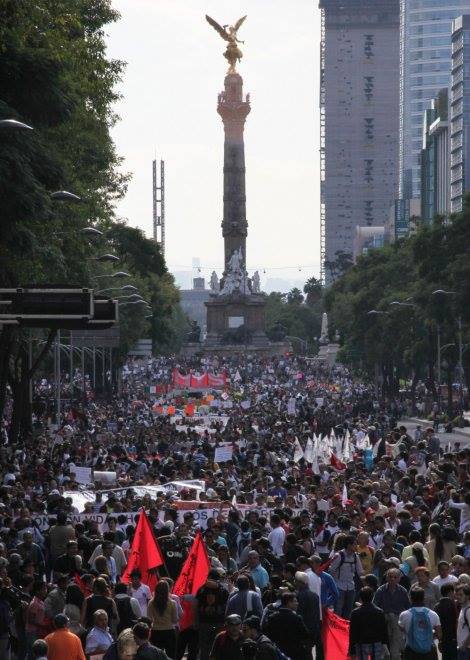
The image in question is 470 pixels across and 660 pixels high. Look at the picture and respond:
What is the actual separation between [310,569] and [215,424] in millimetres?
38712

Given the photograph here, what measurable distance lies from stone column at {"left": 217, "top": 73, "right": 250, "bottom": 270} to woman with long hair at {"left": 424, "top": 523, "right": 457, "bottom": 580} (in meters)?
130

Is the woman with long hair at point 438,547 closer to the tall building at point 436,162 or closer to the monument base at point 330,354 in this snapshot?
the monument base at point 330,354

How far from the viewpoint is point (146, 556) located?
19.4 meters

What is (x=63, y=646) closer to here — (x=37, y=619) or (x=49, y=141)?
(x=37, y=619)

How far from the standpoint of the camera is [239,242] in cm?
15138

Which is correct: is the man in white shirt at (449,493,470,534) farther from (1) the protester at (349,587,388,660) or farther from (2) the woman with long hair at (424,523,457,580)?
(1) the protester at (349,587,388,660)

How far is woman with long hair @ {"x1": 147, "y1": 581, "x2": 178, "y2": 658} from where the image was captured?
54.8 feet

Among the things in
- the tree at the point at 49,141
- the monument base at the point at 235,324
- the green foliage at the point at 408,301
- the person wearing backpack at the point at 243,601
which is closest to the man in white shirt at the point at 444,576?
the person wearing backpack at the point at 243,601

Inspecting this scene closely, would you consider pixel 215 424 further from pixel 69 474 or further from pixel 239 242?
pixel 239 242

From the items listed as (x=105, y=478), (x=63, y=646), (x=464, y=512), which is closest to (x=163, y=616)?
(x=63, y=646)

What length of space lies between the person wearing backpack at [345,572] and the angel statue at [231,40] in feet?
432

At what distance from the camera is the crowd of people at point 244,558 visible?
52.3 feet

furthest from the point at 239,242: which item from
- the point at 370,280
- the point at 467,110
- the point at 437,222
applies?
the point at 437,222

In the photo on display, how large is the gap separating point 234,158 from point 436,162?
120 feet
